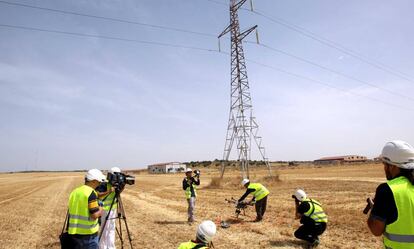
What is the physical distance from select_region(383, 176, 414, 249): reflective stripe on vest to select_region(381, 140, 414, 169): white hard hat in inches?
11.5

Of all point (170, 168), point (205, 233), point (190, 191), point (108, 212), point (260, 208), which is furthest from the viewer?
point (170, 168)

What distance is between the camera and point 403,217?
3482 millimetres

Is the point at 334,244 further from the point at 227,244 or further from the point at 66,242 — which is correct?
the point at 66,242

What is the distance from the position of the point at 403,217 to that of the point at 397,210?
0.10 metres

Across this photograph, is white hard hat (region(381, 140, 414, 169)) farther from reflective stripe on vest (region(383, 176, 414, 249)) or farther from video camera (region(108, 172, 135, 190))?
video camera (region(108, 172, 135, 190))

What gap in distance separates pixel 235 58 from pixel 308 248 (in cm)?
2565

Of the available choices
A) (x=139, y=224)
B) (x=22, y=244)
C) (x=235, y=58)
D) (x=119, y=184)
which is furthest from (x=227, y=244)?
(x=235, y=58)

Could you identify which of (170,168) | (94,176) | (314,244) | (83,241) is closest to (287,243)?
(314,244)

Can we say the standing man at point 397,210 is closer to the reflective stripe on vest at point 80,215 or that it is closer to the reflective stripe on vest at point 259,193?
the reflective stripe on vest at point 80,215

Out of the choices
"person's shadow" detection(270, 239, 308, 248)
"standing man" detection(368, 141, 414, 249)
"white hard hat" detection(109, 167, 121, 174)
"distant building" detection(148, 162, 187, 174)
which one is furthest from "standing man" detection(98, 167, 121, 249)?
"distant building" detection(148, 162, 187, 174)

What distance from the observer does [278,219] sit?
47.2ft

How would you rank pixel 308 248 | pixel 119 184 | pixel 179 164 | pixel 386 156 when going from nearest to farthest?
pixel 386 156, pixel 119 184, pixel 308 248, pixel 179 164

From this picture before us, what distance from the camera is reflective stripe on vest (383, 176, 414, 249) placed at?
3.48 metres

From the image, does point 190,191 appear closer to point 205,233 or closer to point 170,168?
point 205,233
